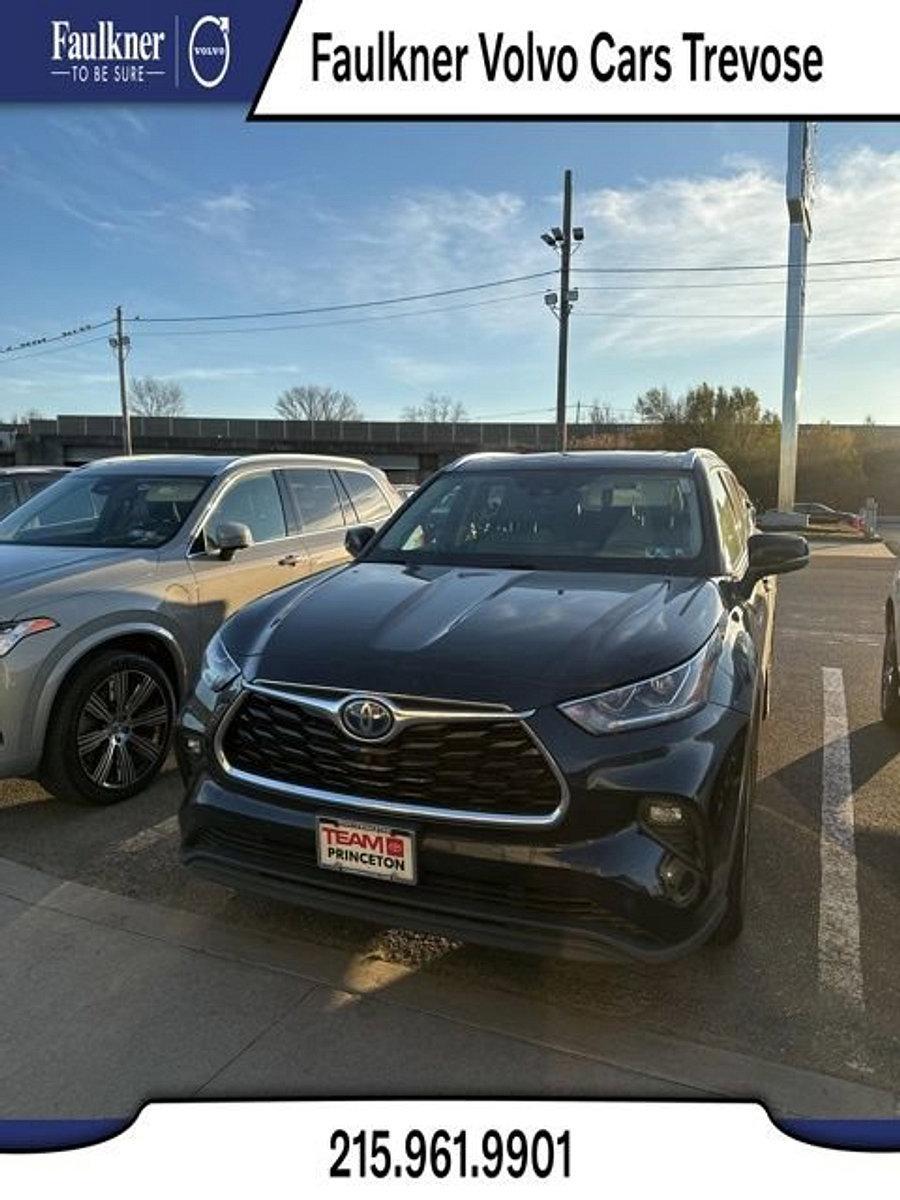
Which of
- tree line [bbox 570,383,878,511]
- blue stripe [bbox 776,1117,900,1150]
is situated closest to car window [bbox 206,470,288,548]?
blue stripe [bbox 776,1117,900,1150]

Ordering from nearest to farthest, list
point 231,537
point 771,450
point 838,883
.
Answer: point 838,883, point 231,537, point 771,450

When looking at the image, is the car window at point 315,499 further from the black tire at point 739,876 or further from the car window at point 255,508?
the black tire at point 739,876

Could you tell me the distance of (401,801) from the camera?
7.86 ft

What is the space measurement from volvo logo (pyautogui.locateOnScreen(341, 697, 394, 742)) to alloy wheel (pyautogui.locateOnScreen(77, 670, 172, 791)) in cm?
214

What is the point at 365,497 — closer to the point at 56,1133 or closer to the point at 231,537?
the point at 231,537

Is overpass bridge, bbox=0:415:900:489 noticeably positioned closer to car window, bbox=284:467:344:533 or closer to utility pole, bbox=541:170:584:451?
utility pole, bbox=541:170:584:451

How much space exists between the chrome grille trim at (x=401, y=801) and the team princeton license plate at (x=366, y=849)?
53mm

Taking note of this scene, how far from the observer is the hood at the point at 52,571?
3.79 m

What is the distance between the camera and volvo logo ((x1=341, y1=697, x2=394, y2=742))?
7.88 ft

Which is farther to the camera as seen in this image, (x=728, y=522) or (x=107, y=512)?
(x=107, y=512)

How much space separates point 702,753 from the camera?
2363 millimetres

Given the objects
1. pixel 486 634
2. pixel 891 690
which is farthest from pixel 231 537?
pixel 891 690

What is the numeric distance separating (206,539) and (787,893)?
3563 mm

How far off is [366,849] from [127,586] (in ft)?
8.04
